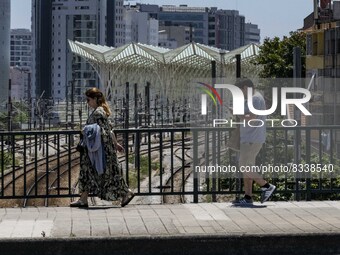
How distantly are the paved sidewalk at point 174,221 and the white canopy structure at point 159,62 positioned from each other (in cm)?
11093

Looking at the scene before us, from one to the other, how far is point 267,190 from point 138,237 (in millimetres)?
3433

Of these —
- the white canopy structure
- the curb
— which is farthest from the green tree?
the curb

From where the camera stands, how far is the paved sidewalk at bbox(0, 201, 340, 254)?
39.1ft

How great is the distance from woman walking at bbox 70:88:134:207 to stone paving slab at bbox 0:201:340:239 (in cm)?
22

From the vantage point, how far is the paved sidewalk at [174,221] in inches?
469

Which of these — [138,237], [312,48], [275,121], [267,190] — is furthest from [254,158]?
[312,48]

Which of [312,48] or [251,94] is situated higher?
[312,48]

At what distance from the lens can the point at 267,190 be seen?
14734 mm

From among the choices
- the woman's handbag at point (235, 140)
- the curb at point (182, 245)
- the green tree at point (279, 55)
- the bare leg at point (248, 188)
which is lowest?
the curb at point (182, 245)

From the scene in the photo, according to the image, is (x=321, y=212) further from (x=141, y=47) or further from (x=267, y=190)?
(x=141, y=47)
